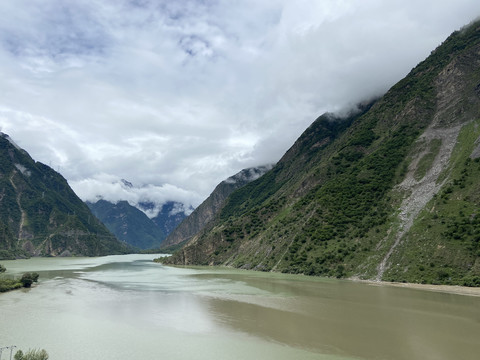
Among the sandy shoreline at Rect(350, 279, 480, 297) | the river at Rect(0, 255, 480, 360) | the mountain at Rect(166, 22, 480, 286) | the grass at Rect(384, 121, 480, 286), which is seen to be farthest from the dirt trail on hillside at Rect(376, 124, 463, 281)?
the river at Rect(0, 255, 480, 360)

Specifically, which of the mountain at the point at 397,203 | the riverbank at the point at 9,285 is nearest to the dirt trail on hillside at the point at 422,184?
the mountain at the point at 397,203

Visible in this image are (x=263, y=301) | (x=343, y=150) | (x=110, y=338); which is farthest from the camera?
(x=343, y=150)

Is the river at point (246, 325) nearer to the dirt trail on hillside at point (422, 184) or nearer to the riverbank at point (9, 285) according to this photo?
the riverbank at point (9, 285)

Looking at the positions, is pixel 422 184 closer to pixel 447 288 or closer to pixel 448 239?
pixel 448 239

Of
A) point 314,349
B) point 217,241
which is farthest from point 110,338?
point 217,241

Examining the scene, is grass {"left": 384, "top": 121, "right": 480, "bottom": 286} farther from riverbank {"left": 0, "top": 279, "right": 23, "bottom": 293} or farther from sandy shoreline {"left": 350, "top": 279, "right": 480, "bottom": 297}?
riverbank {"left": 0, "top": 279, "right": 23, "bottom": 293}

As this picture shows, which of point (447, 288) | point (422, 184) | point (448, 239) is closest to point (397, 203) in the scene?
point (422, 184)

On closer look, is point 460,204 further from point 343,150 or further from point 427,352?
point 343,150
